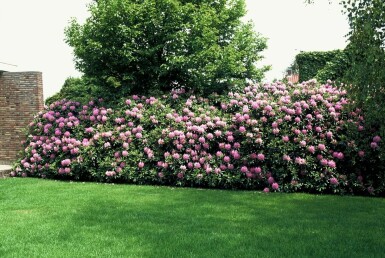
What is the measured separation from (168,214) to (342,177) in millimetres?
4193

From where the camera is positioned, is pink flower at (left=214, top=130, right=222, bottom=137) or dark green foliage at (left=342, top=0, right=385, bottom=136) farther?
pink flower at (left=214, top=130, right=222, bottom=137)

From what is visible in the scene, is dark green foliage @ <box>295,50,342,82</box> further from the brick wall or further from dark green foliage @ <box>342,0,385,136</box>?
dark green foliage @ <box>342,0,385,136</box>

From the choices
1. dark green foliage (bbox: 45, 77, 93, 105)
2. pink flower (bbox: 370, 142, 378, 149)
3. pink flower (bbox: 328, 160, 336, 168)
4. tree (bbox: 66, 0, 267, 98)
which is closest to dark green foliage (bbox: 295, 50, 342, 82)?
tree (bbox: 66, 0, 267, 98)

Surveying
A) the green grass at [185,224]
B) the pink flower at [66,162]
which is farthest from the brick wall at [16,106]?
the green grass at [185,224]

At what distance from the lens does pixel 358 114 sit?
10.2 metres

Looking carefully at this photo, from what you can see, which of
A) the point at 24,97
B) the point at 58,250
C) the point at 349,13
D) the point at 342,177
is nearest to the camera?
the point at 58,250

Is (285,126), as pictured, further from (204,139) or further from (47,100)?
(47,100)

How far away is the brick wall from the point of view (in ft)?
47.3

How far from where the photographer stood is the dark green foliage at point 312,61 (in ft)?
58.3

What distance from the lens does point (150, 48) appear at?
497 inches

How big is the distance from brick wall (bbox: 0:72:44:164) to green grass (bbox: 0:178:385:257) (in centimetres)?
562

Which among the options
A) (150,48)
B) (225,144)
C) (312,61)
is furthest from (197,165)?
(312,61)

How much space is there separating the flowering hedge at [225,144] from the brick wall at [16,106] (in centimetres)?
240

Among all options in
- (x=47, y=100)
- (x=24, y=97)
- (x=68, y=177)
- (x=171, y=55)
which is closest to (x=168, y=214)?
(x=68, y=177)
